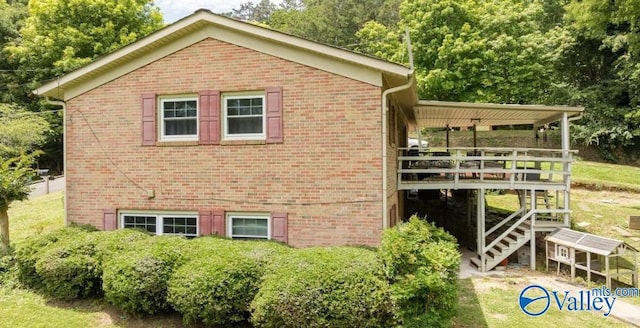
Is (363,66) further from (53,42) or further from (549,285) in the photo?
(53,42)

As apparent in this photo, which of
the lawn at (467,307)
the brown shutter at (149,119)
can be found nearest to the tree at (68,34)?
the lawn at (467,307)

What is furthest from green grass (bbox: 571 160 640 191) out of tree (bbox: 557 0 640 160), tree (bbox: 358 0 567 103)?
tree (bbox: 358 0 567 103)

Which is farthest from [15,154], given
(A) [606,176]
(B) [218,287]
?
(A) [606,176]

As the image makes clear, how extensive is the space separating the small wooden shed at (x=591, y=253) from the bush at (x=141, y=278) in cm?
996

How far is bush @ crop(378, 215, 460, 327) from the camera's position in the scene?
6.25m

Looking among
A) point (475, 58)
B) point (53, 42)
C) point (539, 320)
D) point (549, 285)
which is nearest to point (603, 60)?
point (475, 58)

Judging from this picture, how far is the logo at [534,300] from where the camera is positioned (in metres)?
8.38

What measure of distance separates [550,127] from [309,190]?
95.2ft

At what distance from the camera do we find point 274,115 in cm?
887

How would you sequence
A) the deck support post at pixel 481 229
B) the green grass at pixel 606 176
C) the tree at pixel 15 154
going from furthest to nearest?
the green grass at pixel 606 176 → the deck support post at pixel 481 229 → the tree at pixel 15 154

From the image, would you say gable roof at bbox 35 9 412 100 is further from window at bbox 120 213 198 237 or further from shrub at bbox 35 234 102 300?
shrub at bbox 35 234 102 300

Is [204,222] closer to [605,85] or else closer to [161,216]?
[161,216]

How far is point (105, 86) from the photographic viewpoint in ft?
32.2

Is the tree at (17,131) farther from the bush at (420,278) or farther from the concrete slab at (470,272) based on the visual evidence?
the concrete slab at (470,272)
